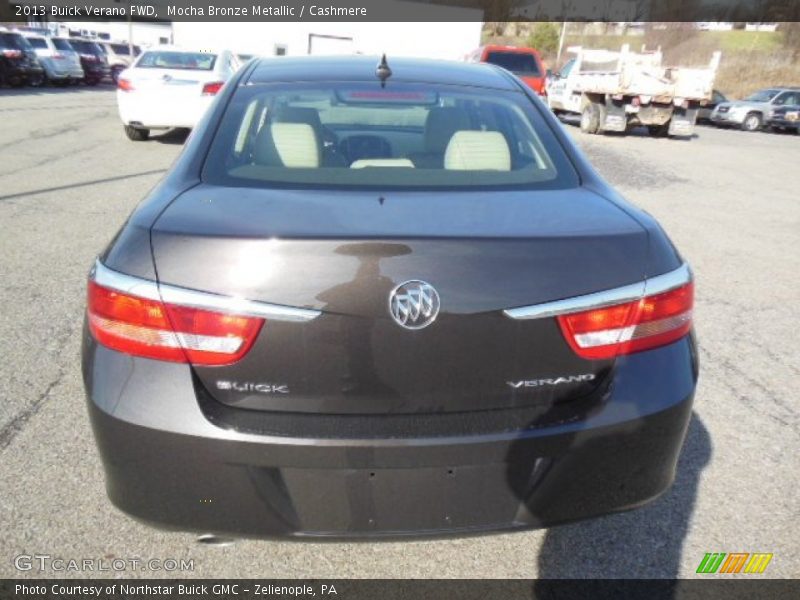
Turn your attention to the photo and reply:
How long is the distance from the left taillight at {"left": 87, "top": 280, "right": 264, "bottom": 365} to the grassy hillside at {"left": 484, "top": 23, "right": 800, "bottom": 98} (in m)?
43.0

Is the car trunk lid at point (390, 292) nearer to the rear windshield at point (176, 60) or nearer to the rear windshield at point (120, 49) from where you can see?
the rear windshield at point (176, 60)

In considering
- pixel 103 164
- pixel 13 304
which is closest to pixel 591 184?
pixel 13 304

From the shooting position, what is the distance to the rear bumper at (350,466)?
5.31 ft

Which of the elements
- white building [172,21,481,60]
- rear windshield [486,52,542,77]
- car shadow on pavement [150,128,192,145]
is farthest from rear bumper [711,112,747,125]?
car shadow on pavement [150,128,192,145]

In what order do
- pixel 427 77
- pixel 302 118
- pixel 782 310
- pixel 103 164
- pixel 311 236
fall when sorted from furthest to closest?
1. pixel 103 164
2. pixel 782 310
3. pixel 427 77
4. pixel 302 118
5. pixel 311 236

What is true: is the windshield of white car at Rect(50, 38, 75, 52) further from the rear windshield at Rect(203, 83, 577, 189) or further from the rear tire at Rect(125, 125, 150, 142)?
the rear windshield at Rect(203, 83, 577, 189)

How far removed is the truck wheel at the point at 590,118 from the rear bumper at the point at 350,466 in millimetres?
15554

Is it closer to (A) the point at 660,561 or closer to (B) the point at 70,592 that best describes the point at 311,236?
(B) the point at 70,592

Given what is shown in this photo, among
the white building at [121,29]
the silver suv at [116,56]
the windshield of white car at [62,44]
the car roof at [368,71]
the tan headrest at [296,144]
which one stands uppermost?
the car roof at [368,71]

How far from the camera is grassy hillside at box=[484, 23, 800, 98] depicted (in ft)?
130

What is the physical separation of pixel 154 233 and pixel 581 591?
1.70 meters

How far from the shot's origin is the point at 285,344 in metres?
1.60

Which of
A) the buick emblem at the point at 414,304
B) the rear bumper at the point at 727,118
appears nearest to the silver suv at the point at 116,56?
the rear bumper at the point at 727,118

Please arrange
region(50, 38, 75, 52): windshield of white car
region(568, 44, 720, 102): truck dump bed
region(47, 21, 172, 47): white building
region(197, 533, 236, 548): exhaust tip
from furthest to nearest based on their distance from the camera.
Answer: region(47, 21, 172, 47): white building < region(50, 38, 75, 52): windshield of white car < region(568, 44, 720, 102): truck dump bed < region(197, 533, 236, 548): exhaust tip
